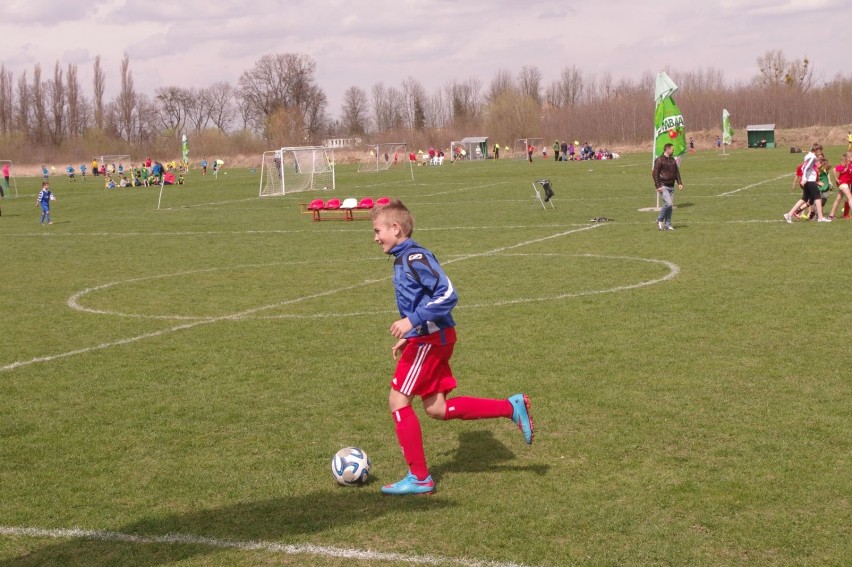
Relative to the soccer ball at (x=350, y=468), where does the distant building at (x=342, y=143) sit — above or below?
above

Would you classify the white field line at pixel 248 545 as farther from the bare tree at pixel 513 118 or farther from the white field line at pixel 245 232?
the bare tree at pixel 513 118

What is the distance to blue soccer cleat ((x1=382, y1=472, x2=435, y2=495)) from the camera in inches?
258

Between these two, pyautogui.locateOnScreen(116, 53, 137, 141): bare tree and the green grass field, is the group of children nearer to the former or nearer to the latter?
the green grass field

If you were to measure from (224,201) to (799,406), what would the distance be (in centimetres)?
3778

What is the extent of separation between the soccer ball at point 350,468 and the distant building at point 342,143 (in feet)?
359

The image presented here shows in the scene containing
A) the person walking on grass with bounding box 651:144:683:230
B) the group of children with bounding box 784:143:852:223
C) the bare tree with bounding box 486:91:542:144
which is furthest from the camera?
the bare tree with bounding box 486:91:542:144

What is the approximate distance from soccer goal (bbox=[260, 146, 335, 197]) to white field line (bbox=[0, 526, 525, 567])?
41.0 meters

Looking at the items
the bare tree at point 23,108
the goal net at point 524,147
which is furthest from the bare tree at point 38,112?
the goal net at point 524,147

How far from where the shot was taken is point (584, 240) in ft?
69.4

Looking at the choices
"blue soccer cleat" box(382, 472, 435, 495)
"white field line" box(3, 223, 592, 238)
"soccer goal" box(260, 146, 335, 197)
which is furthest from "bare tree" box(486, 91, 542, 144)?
"blue soccer cleat" box(382, 472, 435, 495)

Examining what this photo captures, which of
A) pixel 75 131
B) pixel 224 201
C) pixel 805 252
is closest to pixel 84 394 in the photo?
pixel 805 252

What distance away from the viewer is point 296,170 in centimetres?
4978

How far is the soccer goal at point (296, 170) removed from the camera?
48.2m

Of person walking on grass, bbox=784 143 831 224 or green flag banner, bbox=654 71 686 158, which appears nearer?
person walking on grass, bbox=784 143 831 224
